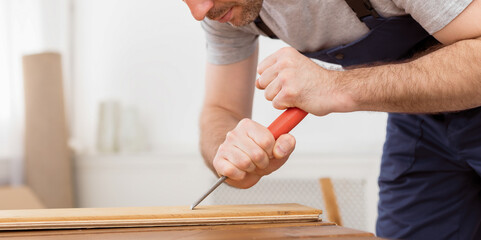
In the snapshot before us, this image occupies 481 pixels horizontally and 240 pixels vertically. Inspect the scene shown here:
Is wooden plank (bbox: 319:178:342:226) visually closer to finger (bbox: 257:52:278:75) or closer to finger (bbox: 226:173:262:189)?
finger (bbox: 226:173:262:189)

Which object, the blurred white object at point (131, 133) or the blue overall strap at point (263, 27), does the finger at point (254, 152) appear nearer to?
the blue overall strap at point (263, 27)

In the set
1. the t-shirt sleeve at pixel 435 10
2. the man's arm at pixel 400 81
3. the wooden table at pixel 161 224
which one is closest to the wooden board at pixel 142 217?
the wooden table at pixel 161 224

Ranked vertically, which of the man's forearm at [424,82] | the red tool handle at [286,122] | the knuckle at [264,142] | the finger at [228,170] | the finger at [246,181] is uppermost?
the man's forearm at [424,82]

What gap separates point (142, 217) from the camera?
2.55 feet

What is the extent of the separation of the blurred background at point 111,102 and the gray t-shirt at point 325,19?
3.38ft

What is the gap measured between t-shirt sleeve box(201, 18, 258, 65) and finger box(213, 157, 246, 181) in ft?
1.56

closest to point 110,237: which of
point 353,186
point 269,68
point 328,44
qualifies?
point 269,68

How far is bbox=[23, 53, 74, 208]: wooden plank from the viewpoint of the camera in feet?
8.48

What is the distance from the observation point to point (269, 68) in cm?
97

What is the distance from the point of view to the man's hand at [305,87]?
3.00 ft

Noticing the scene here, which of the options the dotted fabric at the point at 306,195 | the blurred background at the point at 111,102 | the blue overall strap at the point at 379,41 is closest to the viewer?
the blue overall strap at the point at 379,41

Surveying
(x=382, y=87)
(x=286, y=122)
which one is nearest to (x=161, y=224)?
(x=286, y=122)

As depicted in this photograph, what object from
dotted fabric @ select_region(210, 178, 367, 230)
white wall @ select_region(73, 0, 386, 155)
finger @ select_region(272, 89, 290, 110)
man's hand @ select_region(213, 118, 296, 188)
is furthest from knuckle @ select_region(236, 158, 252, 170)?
white wall @ select_region(73, 0, 386, 155)

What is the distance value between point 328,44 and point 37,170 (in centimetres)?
→ 188
